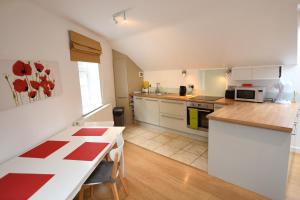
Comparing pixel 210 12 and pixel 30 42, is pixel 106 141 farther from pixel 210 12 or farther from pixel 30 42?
pixel 210 12

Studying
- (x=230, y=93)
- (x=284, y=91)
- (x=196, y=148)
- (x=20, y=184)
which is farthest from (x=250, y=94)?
(x=20, y=184)

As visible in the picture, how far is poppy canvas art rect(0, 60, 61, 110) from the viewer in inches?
58.7

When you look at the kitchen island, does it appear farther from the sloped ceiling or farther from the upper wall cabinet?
the sloped ceiling

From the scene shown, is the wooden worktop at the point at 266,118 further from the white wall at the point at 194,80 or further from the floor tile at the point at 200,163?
the white wall at the point at 194,80

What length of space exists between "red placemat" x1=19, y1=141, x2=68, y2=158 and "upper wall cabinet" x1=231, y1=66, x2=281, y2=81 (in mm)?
3050

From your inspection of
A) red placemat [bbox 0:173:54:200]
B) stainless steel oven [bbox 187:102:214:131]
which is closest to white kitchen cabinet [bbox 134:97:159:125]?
stainless steel oven [bbox 187:102:214:131]

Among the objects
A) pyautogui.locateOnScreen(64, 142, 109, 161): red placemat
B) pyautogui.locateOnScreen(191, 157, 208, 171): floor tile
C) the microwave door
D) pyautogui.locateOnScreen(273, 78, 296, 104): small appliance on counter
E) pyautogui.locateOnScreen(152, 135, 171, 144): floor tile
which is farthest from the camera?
pyautogui.locateOnScreen(152, 135, 171, 144): floor tile

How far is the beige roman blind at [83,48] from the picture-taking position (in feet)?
8.21

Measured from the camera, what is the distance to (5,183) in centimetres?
116

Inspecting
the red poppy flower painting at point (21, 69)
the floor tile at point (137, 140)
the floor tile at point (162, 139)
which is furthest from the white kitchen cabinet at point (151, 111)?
the red poppy flower painting at point (21, 69)

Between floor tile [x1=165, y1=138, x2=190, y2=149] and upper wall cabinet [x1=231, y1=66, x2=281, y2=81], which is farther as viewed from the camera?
floor tile [x1=165, y1=138, x2=190, y2=149]

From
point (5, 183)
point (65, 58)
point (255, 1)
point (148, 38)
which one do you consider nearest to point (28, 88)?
point (65, 58)

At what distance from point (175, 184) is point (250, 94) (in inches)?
80.7

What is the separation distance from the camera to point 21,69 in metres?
1.65
